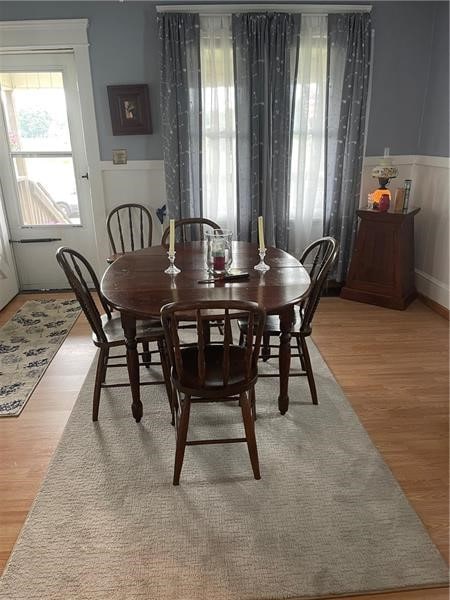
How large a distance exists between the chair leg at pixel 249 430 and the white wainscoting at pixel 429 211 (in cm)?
239

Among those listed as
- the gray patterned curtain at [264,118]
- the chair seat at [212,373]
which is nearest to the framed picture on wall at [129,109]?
the gray patterned curtain at [264,118]

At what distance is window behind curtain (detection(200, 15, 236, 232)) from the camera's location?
3262 mm

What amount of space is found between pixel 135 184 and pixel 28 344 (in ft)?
5.28

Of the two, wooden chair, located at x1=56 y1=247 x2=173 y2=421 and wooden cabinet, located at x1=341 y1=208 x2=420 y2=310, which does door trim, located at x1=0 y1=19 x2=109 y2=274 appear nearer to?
wooden chair, located at x1=56 y1=247 x2=173 y2=421

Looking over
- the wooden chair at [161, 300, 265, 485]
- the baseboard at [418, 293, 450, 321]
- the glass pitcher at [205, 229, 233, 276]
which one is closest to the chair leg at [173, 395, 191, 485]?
the wooden chair at [161, 300, 265, 485]

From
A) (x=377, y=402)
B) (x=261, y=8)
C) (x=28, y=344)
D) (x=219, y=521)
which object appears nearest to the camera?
(x=219, y=521)

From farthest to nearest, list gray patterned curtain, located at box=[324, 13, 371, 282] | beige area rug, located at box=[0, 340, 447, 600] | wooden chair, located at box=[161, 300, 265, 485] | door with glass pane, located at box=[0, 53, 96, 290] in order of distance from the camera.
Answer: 1. door with glass pane, located at box=[0, 53, 96, 290]
2. gray patterned curtain, located at box=[324, 13, 371, 282]
3. wooden chair, located at box=[161, 300, 265, 485]
4. beige area rug, located at box=[0, 340, 447, 600]

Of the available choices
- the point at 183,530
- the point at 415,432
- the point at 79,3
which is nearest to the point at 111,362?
the point at 183,530

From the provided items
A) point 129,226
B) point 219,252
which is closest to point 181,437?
point 219,252

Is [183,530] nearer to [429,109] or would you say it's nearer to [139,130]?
[139,130]

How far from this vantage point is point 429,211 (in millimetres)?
3559

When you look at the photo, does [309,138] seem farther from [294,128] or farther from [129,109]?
[129,109]

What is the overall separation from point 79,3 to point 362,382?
11.4ft

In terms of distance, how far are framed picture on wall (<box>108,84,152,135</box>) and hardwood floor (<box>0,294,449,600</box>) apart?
164 cm
